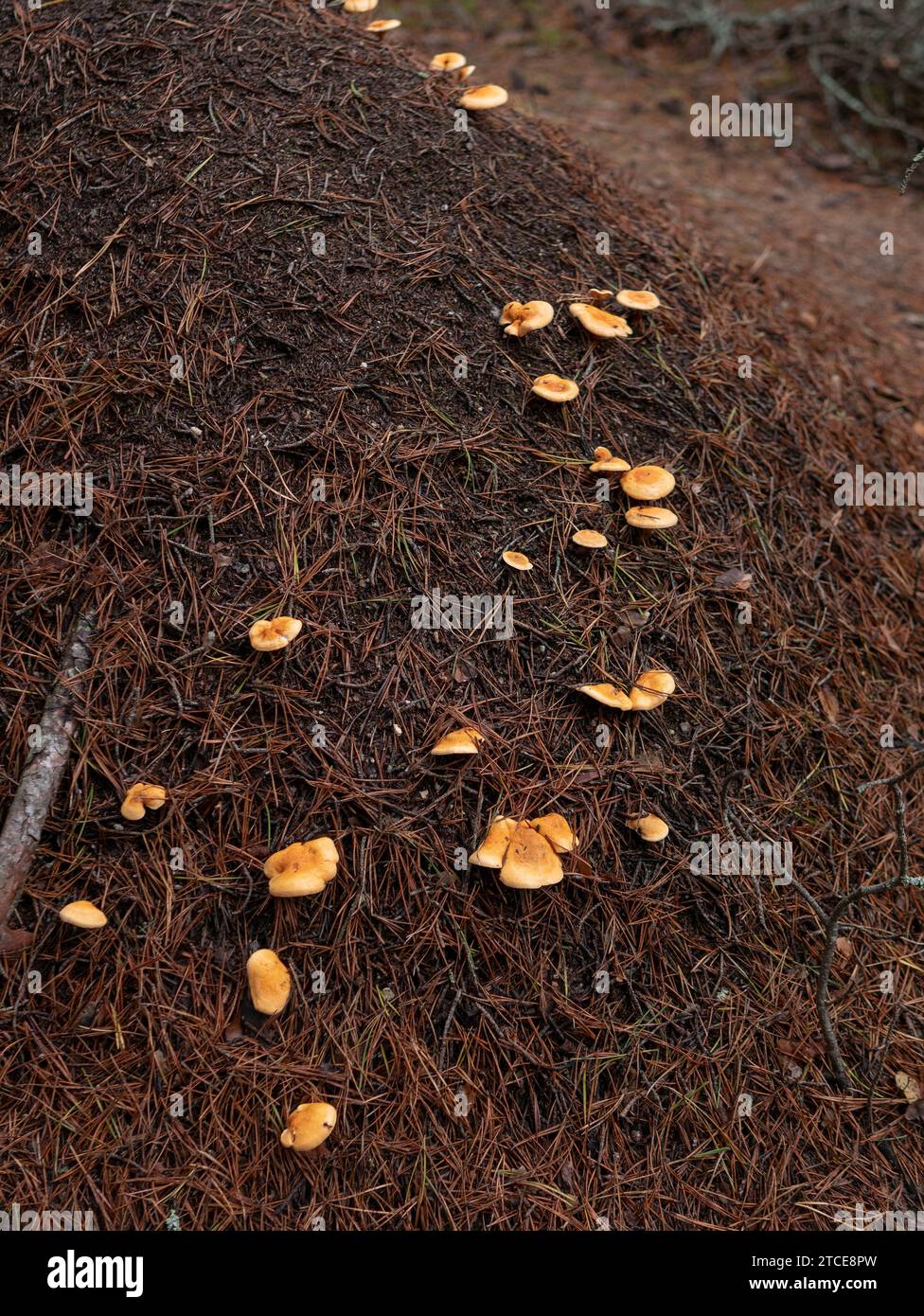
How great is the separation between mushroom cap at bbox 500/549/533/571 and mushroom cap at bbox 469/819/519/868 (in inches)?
36.5

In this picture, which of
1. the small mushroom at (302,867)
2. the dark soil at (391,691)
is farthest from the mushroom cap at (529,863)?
the small mushroom at (302,867)

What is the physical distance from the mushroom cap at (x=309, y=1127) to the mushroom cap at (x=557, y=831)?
39.7 inches

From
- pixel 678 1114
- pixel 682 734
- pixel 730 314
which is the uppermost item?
pixel 730 314

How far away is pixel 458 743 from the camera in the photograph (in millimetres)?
3141

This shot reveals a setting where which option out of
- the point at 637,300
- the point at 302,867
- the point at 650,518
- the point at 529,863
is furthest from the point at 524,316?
the point at 302,867

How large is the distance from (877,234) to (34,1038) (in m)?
8.59

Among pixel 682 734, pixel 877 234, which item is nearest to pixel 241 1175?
pixel 682 734

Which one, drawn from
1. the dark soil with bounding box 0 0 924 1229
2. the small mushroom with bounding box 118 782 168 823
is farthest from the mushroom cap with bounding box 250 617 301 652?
the small mushroom with bounding box 118 782 168 823

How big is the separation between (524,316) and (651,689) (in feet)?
5.17

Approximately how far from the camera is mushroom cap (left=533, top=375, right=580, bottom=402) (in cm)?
375

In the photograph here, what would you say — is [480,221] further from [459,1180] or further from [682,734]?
[459,1180]

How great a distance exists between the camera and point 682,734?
3.52 meters

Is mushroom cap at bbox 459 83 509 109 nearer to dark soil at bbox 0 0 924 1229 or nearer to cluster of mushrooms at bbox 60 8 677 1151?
dark soil at bbox 0 0 924 1229

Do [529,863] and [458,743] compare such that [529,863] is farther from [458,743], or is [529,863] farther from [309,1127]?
[309,1127]
